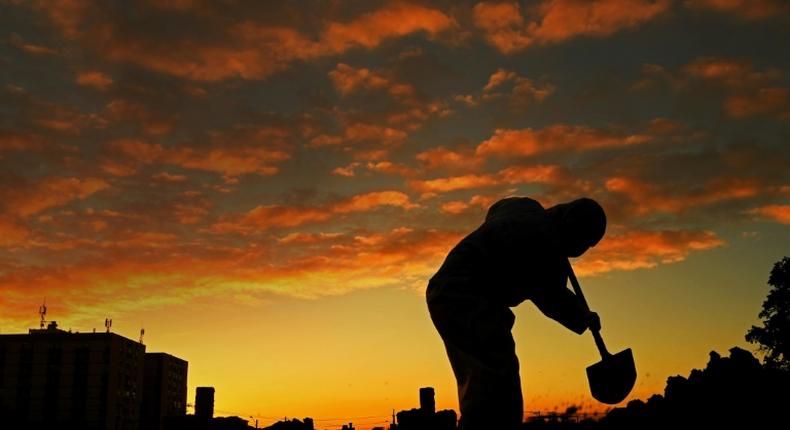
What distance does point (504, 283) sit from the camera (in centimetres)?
542

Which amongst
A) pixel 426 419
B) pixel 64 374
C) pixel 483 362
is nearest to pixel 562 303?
pixel 483 362

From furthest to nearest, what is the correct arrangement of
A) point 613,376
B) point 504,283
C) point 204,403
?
point 204,403, point 504,283, point 613,376

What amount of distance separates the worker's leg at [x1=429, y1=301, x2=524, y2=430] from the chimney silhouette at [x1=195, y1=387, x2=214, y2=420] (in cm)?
1083

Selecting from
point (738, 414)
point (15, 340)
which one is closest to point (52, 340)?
point (15, 340)

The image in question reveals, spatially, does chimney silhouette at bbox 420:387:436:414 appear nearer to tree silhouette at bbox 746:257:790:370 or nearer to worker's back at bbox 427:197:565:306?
worker's back at bbox 427:197:565:306

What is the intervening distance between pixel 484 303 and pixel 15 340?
402 feet

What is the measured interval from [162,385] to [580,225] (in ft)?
462

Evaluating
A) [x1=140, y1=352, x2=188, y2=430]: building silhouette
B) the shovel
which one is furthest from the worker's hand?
[x1=140, y1=352, x2=188, y2=430]: building silhouette

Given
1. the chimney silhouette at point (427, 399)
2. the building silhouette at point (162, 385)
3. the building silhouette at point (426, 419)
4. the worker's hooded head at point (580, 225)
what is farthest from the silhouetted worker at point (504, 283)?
the building silhouette at point (162, 385)

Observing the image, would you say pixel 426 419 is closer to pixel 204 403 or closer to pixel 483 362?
pixel 204 403

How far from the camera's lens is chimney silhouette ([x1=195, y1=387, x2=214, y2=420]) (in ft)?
49.6

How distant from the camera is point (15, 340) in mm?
113688

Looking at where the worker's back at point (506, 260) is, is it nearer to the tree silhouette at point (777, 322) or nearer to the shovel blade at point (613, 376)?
the shovel blade at point (613, 376)

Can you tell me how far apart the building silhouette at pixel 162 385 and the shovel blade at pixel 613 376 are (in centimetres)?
13415
